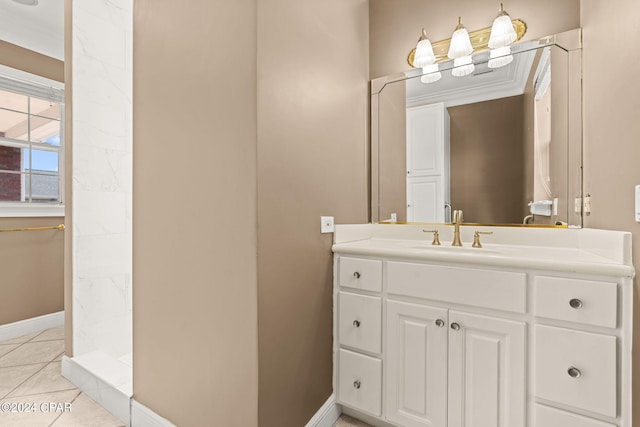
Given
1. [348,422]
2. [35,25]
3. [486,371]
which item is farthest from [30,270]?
[486,371]

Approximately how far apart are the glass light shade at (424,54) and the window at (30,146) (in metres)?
3.31

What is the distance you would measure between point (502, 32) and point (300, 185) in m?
1.39

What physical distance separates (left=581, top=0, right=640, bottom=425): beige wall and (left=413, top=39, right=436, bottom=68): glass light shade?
0.71m

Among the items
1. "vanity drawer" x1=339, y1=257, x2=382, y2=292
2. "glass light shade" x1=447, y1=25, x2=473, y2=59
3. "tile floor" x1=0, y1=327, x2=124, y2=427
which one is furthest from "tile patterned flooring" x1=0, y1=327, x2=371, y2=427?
"glass light shade" x1=447, y1=25, x2=473, y2=59

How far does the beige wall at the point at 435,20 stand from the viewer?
5.20 ft

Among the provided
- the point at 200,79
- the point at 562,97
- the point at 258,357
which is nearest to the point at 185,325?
the point at 258,357

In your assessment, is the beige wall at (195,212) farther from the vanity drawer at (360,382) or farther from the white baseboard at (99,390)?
the vanity drawer at (360,382)

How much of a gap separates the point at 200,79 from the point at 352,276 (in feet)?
3.86

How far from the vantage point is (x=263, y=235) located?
3.96 feet

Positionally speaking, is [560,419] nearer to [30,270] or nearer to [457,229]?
[457,229]

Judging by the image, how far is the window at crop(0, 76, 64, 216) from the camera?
2.70m

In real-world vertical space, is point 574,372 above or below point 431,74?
below

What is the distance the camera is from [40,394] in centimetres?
186

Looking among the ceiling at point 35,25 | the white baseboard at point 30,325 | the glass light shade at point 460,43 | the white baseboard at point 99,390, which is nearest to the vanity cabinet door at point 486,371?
the glass light shade at point 460,43
